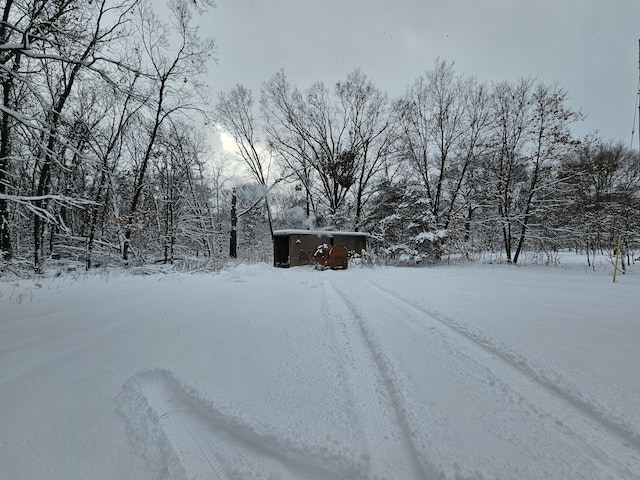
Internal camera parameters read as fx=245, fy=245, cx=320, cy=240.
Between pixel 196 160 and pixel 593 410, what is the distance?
679 inches

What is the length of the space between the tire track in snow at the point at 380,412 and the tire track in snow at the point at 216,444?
0.48 feet

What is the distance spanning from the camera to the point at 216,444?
110 cm

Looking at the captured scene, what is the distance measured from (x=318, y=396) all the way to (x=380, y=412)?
36 cm

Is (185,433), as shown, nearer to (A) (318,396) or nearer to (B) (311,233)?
(A) (318,396)

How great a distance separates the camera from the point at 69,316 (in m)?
2.80

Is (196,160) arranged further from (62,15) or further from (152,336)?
(152,336)

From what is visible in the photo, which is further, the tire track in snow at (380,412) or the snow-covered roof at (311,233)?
the snow-covered roof at (311,233)

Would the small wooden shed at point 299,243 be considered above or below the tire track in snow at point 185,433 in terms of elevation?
above

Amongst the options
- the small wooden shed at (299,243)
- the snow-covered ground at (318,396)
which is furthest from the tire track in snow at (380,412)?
the small wooden shed at (299,243)

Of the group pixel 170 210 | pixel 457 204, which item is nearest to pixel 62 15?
pixel 170 210

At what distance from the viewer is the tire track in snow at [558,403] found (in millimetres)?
1080

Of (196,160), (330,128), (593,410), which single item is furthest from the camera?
(330,128)

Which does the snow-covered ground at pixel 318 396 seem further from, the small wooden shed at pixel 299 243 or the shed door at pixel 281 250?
the shed door at pixel 281 250

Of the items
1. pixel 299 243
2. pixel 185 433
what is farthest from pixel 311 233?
pixel 185 433
